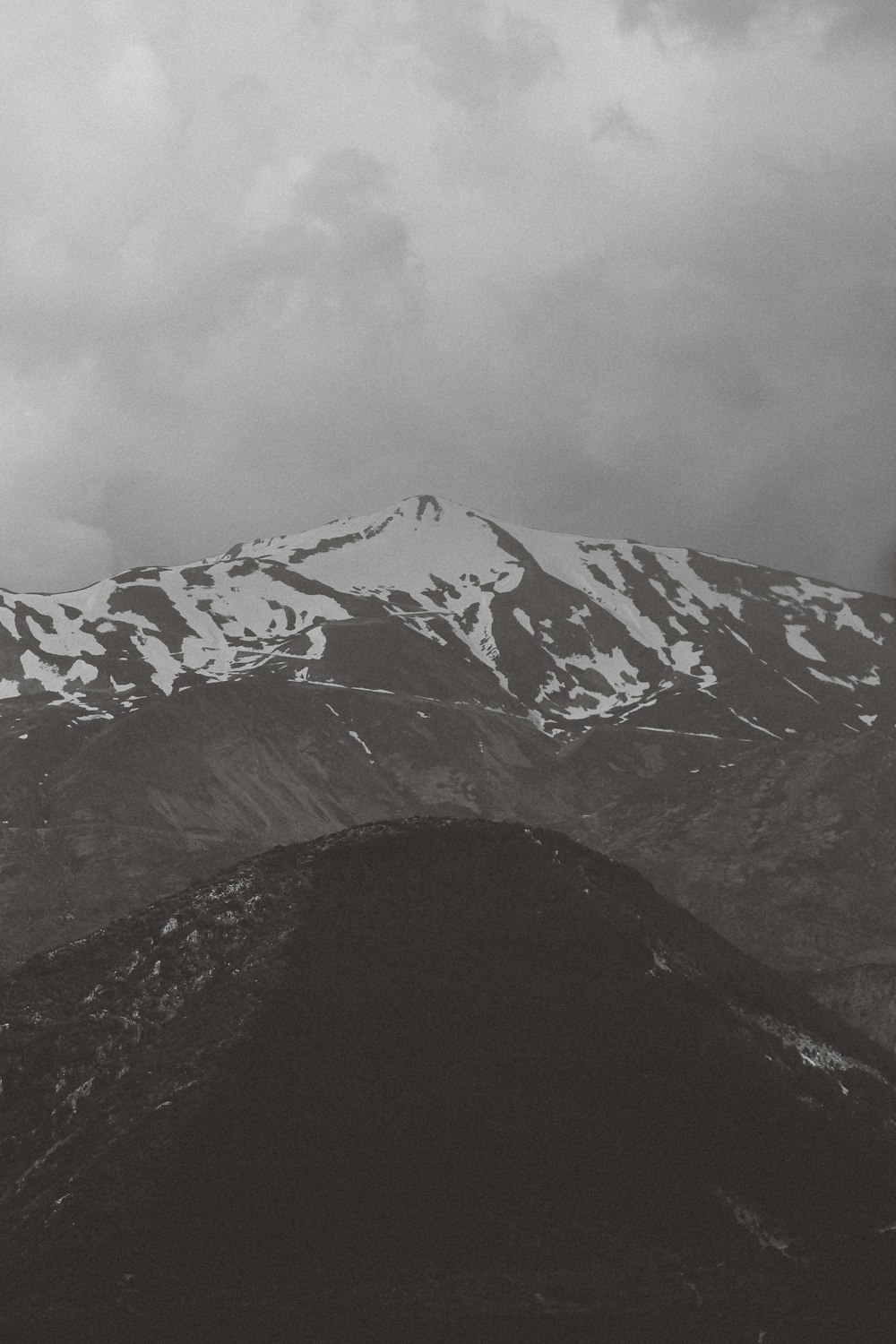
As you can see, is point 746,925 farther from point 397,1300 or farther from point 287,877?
point 397,1300

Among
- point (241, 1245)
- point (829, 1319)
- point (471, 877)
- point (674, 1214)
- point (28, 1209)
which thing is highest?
point (471, 877)

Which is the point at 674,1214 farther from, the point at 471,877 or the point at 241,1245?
the point at 471,877

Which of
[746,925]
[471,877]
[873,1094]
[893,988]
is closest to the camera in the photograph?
[873,1094]

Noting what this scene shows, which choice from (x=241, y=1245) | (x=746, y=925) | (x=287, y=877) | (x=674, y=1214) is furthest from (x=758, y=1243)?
(x=746, y=925)

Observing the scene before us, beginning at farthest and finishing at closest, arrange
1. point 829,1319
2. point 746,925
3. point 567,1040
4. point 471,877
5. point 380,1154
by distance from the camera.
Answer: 1. point 746,925
2. point 471,877
3. point 567,1040
4. point 380,1154
5. point 829,1319

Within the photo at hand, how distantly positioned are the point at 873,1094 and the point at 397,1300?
91.0 ft

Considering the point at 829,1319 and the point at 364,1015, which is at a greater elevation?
the point at 364,1015

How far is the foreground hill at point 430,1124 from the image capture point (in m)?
47.7

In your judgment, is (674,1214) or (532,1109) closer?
(674,1214)

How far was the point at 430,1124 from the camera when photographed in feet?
182

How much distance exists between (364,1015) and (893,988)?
2527 inches

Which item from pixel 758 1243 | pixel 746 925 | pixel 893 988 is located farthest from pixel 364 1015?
pixel 746 925

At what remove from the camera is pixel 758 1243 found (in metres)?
51.8

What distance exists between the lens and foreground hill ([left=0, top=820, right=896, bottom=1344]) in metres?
47.7
